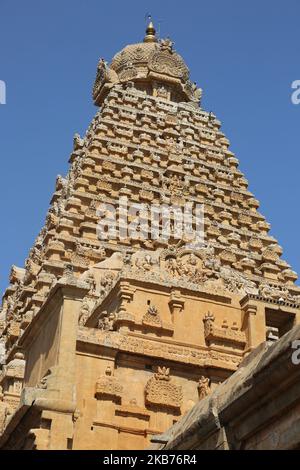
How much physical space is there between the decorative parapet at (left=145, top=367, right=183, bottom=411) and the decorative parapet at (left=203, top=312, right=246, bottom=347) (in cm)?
196

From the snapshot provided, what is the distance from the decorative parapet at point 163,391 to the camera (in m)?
20.0

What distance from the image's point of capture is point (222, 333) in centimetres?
2234

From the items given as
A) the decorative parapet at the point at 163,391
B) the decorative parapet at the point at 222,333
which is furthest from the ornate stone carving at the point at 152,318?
the decorative parapet at the point at 163,391

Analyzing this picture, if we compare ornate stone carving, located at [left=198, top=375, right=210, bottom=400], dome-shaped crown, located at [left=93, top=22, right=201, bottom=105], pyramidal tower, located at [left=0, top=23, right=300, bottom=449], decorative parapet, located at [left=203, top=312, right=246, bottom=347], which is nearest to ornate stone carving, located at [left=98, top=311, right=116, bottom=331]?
pyramidal tower, located at [left=0, top=23, right=300, bottom=449]

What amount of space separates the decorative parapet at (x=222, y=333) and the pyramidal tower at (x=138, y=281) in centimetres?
4

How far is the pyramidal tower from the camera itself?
19078mm

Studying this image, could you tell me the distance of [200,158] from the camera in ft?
147

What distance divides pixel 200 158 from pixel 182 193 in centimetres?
465

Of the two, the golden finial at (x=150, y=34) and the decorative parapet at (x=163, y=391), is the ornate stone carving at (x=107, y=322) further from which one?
the golden finial at (x=150, y=34)

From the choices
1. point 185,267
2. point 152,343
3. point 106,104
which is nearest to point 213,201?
point 106,104

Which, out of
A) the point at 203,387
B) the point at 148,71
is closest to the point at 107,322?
the point at 203,387

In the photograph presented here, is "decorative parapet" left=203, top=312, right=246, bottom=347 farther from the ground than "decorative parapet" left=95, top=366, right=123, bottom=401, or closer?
farther from the ground

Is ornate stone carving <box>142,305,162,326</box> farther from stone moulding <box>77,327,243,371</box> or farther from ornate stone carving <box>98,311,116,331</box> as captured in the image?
ornate stone carving <box>98,311,116,331</box>
